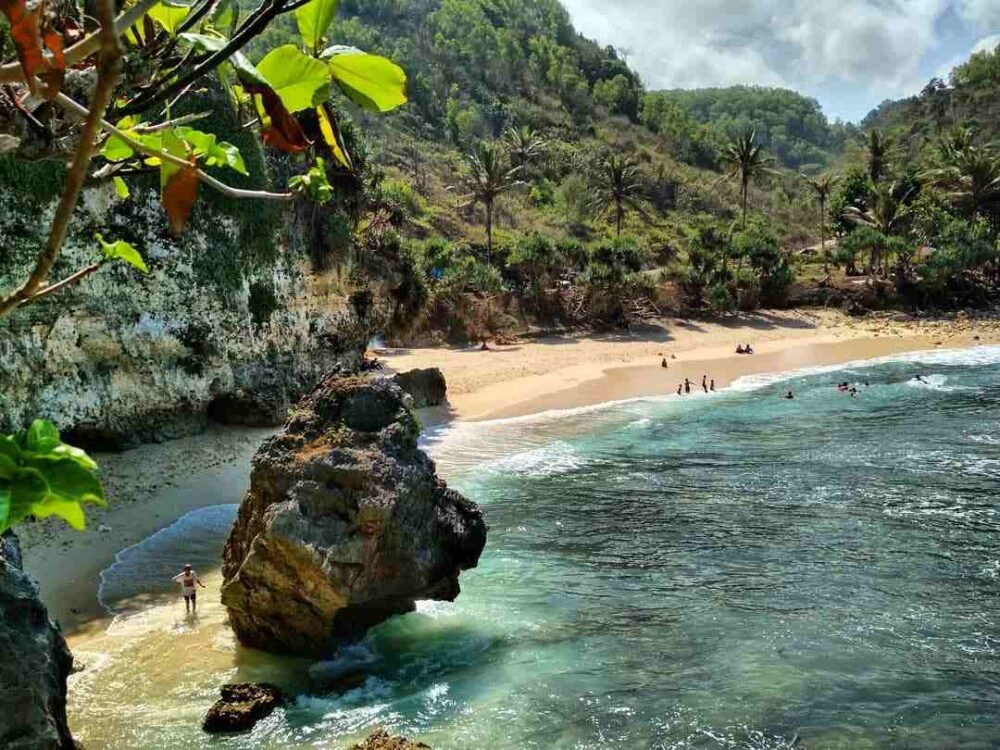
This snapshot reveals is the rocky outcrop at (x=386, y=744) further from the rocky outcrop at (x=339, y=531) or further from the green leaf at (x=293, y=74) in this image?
the green leaf at (x=293, y=74)

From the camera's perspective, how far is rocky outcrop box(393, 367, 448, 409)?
2706 centimetres

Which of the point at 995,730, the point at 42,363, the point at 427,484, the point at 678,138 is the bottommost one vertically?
the point at 995,730

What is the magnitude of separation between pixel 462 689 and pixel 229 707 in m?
2.85

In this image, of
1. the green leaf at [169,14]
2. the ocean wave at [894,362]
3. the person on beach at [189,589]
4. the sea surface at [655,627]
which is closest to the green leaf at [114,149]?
the green leaf at [169,14]

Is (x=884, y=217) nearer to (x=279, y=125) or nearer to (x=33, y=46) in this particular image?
(x=279, y=125)

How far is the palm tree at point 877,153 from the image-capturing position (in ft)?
217

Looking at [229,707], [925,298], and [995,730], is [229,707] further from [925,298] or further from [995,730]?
[925,298]

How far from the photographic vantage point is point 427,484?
459 inches

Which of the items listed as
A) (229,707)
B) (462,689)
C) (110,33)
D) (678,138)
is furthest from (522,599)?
(678,138)

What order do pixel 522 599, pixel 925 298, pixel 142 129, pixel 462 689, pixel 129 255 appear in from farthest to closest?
pixel 925 298 → pixel 522 599 → pixel 462 689 → pixel 129 255 → pixel 142 129

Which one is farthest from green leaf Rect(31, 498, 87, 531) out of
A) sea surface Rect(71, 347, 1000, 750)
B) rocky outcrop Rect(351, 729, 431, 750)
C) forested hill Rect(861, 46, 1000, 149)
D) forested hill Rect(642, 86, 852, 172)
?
forested hill Rect(642, 86, 852, 172)

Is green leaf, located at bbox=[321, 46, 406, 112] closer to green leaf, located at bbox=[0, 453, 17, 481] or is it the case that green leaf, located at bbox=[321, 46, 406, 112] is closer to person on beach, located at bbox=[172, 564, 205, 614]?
green leaf, located at bbox=[0, 453, 17, 481]

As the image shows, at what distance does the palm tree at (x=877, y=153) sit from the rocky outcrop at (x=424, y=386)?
2066 inches

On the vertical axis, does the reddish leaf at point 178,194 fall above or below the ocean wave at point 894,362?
above
